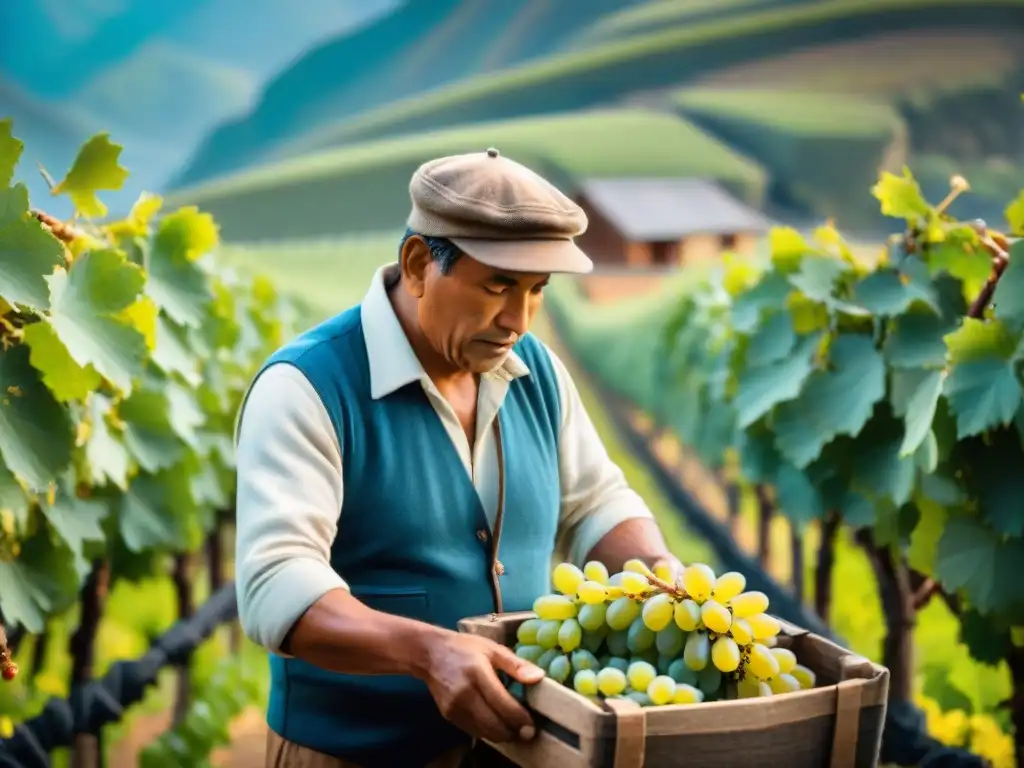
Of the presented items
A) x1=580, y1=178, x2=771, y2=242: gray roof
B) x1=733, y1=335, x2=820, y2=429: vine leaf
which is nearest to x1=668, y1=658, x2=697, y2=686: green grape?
x1=733, y1=335, x2=820, y2=429: vine leaf

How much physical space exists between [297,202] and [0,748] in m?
11.1

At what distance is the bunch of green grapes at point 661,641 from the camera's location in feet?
4.80

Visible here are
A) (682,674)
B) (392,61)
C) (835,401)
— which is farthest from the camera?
(392,61)

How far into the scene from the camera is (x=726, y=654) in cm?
146

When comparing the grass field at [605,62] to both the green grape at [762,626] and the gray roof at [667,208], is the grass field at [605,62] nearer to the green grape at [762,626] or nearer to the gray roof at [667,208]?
the gray roof at [667,208]

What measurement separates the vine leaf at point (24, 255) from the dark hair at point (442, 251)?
549 millimetres

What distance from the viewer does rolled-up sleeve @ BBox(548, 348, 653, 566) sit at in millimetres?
1963

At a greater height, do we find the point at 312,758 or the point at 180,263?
the point at 180,263

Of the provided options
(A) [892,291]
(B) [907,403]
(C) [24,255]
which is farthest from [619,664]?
(A) [892,291]

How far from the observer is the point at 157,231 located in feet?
9.20

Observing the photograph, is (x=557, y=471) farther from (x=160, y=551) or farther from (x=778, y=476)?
(x=160, y=551)

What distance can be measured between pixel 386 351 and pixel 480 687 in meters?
0.51

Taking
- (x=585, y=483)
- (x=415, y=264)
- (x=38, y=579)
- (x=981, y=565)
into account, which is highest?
(x=415, y=264)

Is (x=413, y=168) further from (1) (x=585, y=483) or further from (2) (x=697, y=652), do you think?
(2) (x=697, y=652)
